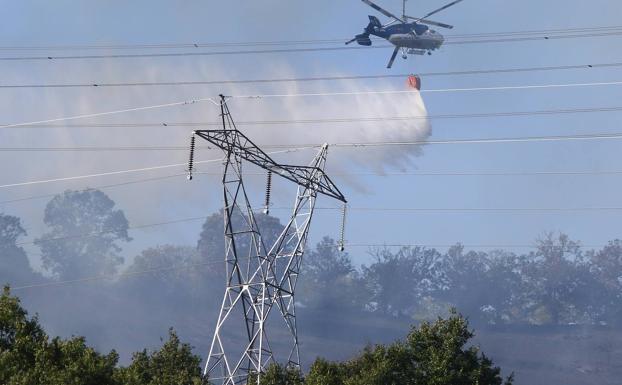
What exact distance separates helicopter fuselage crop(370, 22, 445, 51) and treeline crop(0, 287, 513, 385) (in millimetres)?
49231

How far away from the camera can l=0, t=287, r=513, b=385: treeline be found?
72.1 meters

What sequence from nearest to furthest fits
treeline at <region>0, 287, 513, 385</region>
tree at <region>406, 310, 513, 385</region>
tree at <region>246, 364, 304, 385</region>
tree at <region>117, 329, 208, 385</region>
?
treeline at <region>0, 287, 513, 385</region> → tree at <region>246, 364, 304, 385</region> → tree at <region>117, 329, 208, 385</region> → tree at <region>406, 310, 513, 385</region>

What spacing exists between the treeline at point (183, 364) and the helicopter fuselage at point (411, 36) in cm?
4923

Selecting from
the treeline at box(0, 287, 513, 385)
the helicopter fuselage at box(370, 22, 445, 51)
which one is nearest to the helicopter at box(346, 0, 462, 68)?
the helicopter fuselage at box(370, 22, 445, 51)

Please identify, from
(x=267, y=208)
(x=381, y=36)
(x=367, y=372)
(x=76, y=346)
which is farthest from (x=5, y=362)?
(x=381, y=36)

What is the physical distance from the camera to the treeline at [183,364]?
7206cm

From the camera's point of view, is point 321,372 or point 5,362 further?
point 321,372

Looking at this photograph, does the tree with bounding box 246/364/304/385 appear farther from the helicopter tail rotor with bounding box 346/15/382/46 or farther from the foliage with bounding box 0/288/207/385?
the helicopter tail rotor with bounding box 346/15/382/46

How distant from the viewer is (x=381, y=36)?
13112 cm

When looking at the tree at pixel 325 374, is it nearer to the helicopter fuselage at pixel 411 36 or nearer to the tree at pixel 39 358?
the tree at pixel 39 358

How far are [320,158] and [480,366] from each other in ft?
67.1

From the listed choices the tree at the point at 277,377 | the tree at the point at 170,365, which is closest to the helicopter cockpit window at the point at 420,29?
the tree at the point at 170,365

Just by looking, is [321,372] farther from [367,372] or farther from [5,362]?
[5,362]

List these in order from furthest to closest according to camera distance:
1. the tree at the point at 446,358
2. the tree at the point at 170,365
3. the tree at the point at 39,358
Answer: the tree at the point at 446,358 < the tree at the point at 170,365 < the tree at the point at 39,358
